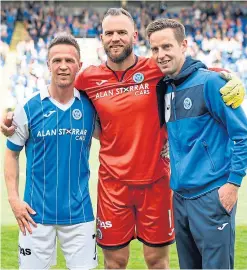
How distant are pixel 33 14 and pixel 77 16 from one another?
1.97m

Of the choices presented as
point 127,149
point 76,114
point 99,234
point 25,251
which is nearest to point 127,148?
point 127,149

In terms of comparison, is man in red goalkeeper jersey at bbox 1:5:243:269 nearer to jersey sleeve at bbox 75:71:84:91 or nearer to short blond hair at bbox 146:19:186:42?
jersey sleeve at bbox 75:71:84:91

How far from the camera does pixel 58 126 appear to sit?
4.58m

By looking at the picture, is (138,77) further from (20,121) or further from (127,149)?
(20,121)

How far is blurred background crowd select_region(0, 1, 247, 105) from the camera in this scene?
75.5ft

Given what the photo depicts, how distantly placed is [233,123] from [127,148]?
0.96 m

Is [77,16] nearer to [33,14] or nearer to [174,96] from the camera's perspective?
[33,14]

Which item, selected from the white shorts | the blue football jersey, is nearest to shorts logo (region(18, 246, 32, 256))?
the white shorts

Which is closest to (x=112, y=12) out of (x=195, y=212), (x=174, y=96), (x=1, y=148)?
(x=174, y=96)

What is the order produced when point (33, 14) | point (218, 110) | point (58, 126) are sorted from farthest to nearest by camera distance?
point (33, 14) < point (58, 126) < point (218, 110)

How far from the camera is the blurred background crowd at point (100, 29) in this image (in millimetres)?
23016

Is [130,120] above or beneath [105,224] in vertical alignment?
above

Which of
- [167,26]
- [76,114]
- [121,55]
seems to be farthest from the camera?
[121,55]

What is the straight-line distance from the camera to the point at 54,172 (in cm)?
459
